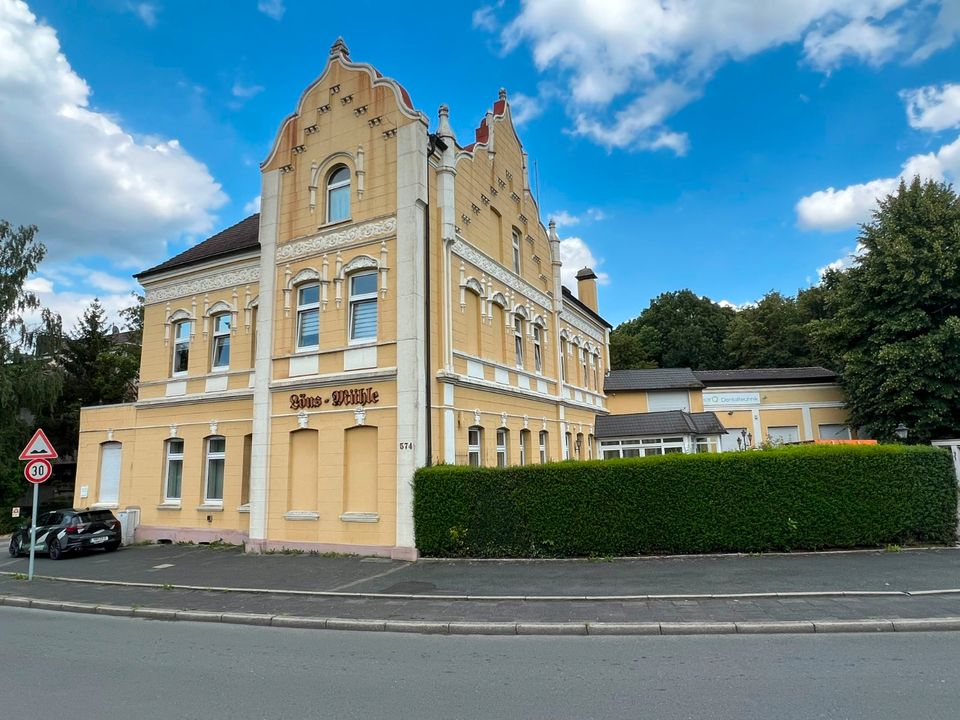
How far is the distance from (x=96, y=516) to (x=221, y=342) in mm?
6547

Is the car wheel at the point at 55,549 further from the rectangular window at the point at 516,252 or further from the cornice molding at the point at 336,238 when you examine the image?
the rectangular window at the point at 516,252

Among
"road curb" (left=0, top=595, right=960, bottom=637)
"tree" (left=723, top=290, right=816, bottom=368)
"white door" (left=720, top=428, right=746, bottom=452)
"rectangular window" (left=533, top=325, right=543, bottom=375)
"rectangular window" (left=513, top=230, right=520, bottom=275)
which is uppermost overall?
"tree" (left=723, top=290, right=816, bottom=368)

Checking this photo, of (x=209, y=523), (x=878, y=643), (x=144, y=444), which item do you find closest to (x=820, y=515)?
(x=878, y=643)

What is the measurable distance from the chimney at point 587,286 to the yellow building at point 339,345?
1402 centimetres

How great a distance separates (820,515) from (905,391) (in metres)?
17.3

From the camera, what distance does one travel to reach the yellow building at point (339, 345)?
14.8m

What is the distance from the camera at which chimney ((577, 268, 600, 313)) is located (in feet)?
116

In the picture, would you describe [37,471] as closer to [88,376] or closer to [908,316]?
[88,376]

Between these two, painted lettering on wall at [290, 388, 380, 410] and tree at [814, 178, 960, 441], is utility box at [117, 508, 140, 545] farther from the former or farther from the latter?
tree at [814, 178, 960, 441]

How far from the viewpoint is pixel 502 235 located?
20.2 metres

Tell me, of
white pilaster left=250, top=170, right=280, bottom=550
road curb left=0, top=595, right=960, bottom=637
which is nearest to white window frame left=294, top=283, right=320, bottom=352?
white pilaster left=250, top=170, right=280, bottom=550

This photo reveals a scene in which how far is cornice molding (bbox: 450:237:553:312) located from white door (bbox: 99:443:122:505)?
14721mm

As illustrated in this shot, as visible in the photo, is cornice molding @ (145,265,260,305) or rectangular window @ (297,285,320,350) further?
cornice molding @ (145,265,260,305)

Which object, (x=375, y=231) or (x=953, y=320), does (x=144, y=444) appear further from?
(x=953, y=320)
